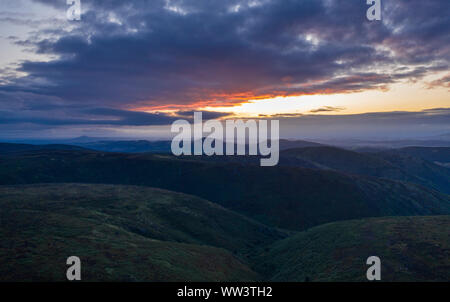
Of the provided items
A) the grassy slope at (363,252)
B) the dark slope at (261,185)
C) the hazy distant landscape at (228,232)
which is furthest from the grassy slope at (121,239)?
the dark slope at (261,185)

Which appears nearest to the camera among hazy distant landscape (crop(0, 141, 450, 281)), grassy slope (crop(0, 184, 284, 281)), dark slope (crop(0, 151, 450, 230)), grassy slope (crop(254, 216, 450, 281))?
grassy slope (crop(0, 184, 284, 281))

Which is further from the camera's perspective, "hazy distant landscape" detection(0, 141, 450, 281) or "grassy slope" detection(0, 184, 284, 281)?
"hazy distant landscape" detection(0, 141, 450, 281)

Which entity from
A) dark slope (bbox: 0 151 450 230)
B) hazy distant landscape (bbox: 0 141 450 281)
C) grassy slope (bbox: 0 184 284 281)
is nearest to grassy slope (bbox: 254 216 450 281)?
hazy distant landscape (bbox: 0 141 450 281)

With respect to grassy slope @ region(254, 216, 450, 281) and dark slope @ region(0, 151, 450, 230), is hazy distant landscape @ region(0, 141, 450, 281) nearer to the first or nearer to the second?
grassy slope @ region(254, 216, 450, 281)

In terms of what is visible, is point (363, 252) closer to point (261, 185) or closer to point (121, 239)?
point (121, 239)
